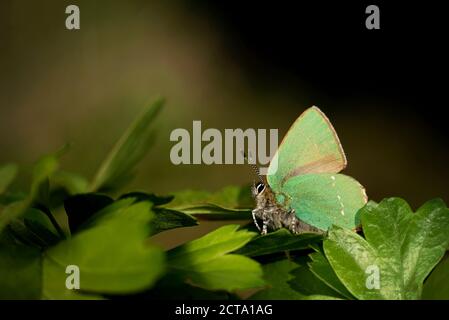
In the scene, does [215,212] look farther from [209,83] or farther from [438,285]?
[209,83]

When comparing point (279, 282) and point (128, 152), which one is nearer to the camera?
point (279, 282)

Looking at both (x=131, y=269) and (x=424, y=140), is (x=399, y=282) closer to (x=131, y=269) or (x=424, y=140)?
(x=131, y=269)

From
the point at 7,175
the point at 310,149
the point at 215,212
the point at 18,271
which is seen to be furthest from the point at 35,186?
the point at 310,149

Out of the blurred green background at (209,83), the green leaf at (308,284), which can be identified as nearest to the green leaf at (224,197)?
the green leaf at (308,284)

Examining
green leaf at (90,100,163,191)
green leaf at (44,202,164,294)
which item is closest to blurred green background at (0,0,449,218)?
green leaf at (90,100,163,191)

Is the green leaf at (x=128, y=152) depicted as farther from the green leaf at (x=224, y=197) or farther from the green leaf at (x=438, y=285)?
the green leaf at (x=438, y=285)

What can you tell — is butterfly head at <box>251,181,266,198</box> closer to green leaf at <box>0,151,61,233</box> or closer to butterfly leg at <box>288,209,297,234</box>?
butterfly leg at <box>288,209,297,234</box>
